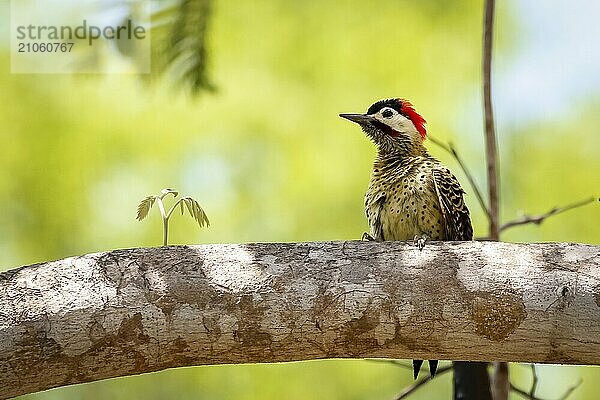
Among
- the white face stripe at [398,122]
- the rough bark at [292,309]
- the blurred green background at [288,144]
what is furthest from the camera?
the blurred green background at [288,144]

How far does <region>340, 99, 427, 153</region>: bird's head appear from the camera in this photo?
9.27ft

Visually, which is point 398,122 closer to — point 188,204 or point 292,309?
point 188,204

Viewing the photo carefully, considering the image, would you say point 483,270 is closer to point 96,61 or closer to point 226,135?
point 96,61

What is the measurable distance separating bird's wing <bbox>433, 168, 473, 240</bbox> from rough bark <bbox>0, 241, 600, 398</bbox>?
0.73m

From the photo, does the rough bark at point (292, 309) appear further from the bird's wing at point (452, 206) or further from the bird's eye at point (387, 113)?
the bird's eye at point (387, 113)

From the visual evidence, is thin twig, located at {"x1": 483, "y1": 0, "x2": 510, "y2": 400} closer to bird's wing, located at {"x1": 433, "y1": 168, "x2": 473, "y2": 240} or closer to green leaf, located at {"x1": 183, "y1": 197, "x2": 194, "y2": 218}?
bird's wing, located at {"x1": 433, "y1": 168, "x2": 473, "y2": 240}

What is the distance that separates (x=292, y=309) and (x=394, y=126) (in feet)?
3.93

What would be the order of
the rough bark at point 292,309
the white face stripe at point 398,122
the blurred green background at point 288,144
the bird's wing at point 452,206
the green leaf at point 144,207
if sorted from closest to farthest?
the rough bark at point 292,309, the green leaf at point 144,207, the bird's wing at point 452,206, the white face stripe at point 398,122, the blurred green background at point 288,144

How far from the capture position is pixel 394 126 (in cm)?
283

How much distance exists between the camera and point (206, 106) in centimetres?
616

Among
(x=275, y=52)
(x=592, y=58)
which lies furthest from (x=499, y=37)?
(x=275, y=52)

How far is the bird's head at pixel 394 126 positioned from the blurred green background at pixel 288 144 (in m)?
2.75

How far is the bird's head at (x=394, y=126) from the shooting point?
2.83 meters

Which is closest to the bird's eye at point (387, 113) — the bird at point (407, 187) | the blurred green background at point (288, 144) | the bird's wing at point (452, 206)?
the bird at point (407, 187)
